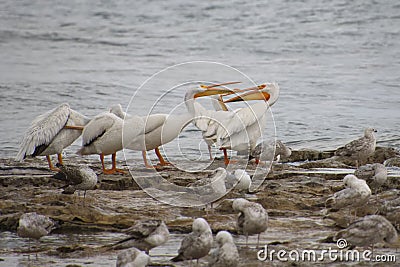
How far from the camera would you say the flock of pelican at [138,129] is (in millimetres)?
9070

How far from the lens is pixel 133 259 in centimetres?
550

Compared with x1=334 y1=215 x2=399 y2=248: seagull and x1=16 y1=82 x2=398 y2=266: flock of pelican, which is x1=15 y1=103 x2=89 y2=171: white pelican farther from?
x1=334 y1=215 x2=399 y2=248: seagull

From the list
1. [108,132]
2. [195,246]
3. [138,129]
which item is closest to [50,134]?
[108,132]

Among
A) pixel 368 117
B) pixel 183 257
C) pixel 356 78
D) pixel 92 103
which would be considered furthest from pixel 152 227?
pixel 356 78

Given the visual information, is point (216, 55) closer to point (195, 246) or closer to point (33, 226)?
point (33, 226)

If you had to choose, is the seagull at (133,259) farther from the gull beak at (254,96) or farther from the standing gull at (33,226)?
the gull beak at (254,96)

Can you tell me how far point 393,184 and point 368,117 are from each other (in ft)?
20.8

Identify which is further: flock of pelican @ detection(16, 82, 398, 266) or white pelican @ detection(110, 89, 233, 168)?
white pelican @ detection(110, 89, 233, 168)

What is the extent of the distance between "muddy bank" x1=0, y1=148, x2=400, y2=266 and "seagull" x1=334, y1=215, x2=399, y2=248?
20 centimetres

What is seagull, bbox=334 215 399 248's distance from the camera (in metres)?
6.01

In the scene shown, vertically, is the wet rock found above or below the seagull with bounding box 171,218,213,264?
below

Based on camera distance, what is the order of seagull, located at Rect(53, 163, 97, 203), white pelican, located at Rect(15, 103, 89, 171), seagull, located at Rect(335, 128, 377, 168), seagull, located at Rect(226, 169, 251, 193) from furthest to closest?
white pelican, located at Rect(15, 103, 89, 171) < seagull, located at Rect(335, 128, 377, 168) < seagull, located at Rect(226, 169, 251, 193) < seagull, located at Rect(53, 163, 97, 203)

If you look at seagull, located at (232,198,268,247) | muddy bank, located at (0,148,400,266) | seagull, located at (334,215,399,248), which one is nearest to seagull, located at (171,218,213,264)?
muddy bank, located at (0,148,400,266)

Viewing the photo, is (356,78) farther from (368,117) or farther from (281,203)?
(281,203)
